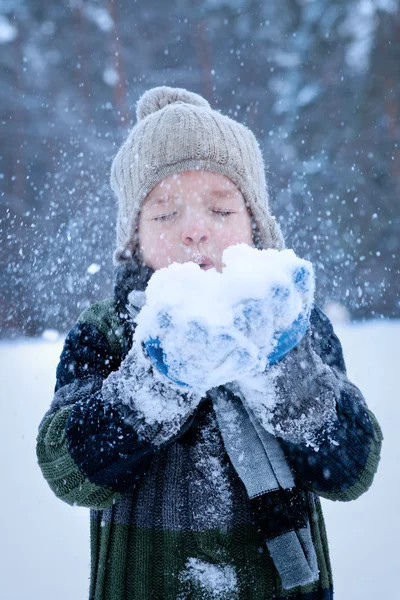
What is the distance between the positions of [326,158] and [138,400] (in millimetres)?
6000

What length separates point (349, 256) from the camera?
6.12 m

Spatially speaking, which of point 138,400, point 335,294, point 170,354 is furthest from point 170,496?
point 335,294

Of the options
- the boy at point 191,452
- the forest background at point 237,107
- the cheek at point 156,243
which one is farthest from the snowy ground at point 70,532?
the forest background at point 237,107

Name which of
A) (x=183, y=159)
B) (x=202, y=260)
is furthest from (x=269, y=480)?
(x=183, y=159)

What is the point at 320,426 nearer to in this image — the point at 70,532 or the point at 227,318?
the point at 227,318

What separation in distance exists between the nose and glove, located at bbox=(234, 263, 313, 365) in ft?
0.95

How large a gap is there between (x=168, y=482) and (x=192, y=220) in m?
0.45

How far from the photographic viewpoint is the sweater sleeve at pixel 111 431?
686 mm

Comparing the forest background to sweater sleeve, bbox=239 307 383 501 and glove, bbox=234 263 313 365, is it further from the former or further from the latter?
glove, bbox=234 263 313 365

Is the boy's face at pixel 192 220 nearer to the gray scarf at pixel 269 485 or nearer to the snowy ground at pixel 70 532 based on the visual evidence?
the gray scarf at pixel 269 485

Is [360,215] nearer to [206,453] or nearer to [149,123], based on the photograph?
[149,123]

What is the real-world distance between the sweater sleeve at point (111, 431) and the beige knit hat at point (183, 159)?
Answer: 0.42 metres

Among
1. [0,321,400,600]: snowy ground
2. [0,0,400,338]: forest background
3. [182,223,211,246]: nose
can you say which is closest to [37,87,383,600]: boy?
[182,223,211,246]: nose

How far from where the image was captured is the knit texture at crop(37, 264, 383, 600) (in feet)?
2.36
